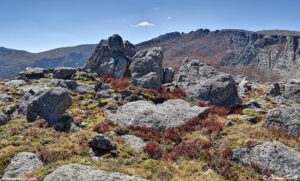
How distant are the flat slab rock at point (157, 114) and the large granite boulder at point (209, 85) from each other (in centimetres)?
720

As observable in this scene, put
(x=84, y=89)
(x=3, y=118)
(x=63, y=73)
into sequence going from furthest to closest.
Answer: (x=63, y=73)
(x=84, y=89)
(x=3, y=118)

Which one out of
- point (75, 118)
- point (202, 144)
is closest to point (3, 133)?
point (75, 118)

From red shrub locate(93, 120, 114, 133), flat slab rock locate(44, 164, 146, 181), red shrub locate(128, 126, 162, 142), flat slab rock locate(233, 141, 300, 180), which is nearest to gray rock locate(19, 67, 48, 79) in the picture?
red shrub locate(93, 120, 114, 133)

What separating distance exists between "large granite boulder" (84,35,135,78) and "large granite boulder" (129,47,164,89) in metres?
5.84

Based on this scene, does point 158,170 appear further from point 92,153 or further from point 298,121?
point 298,121

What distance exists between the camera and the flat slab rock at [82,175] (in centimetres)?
2055

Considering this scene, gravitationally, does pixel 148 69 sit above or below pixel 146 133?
above

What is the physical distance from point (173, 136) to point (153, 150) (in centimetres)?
380

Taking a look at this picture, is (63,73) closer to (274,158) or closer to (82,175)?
(82,175)

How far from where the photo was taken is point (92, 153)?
2747 centimetres

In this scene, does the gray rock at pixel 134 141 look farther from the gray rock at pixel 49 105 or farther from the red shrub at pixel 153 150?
the gray rock at pixel 49 105

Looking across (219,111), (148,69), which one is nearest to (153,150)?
(219,111)

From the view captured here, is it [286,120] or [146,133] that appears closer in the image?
[286,120]

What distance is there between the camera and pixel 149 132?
3244cm
